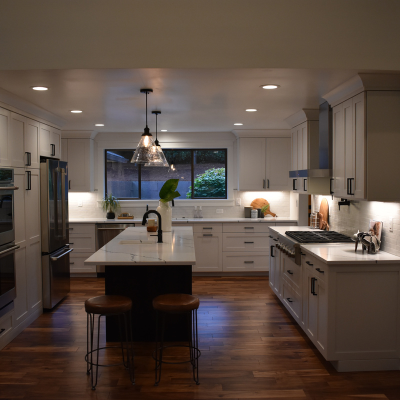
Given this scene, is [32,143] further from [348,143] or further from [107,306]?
[348,143]

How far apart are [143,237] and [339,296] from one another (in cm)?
215

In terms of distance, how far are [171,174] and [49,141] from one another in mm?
2622

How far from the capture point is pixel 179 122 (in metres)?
5.64

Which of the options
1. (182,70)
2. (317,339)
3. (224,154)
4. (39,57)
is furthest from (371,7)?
(224,154)

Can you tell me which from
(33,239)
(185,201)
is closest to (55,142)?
(33,239)

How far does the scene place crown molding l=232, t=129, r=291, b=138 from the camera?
21.3 ft

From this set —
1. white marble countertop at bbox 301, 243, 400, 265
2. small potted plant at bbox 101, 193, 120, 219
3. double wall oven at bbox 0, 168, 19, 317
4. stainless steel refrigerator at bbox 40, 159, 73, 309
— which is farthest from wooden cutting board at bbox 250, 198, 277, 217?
double wall oven at bbox 0, 168, 19, 317

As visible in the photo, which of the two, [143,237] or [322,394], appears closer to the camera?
[322,394]

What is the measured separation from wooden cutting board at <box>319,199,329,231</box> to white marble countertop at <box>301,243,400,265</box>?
3.91ft

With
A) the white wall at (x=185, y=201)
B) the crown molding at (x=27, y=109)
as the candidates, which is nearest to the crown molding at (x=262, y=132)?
the white wall at (x=185, y=201)

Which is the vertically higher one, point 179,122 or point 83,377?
point 179,122

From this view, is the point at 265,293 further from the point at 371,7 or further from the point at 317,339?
the point at 371,7

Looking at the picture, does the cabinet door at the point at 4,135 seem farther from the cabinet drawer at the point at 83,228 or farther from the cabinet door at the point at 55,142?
the cabinet drawer at the point at 83,228

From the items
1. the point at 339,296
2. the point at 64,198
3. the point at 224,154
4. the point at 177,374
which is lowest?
the point at 177,374
